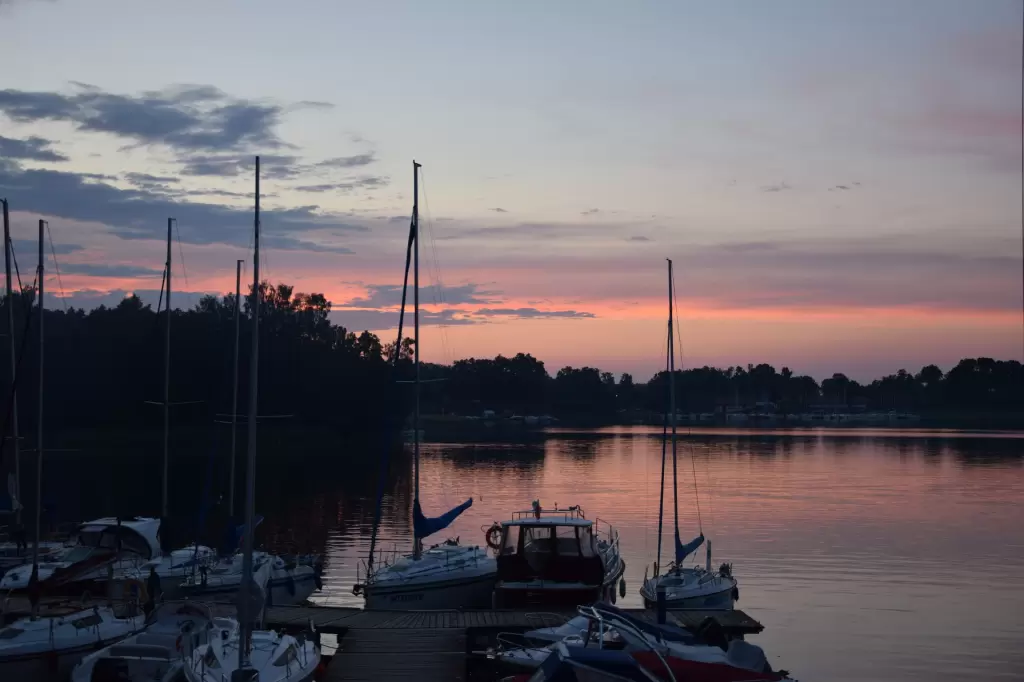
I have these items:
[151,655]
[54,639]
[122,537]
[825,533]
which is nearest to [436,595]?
[54,639]

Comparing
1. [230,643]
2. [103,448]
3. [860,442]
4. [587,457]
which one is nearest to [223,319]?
[103,448]

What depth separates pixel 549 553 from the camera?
102ft

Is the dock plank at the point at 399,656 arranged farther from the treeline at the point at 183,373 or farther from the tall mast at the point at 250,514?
the treeline at the point at 183,373

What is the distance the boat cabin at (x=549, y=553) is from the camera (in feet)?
99.1

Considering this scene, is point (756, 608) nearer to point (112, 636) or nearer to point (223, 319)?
point (112, 636)

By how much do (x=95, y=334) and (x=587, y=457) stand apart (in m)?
53.0

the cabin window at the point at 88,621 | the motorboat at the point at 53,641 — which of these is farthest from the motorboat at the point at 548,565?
the cabin window at the point at 88,621

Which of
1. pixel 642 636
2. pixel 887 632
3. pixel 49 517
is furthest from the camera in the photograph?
pixel 49 517

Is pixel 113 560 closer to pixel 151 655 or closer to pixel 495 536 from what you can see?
pixel 151 655

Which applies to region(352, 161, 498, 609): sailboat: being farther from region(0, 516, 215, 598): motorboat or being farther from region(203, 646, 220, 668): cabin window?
region(203, 646, 220, 668): cabin window

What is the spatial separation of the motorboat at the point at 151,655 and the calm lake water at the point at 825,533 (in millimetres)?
14129

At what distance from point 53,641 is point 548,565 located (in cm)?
1285

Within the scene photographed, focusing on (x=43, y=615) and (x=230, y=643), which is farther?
(x=43, y=615)

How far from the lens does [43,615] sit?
78.3 ft
